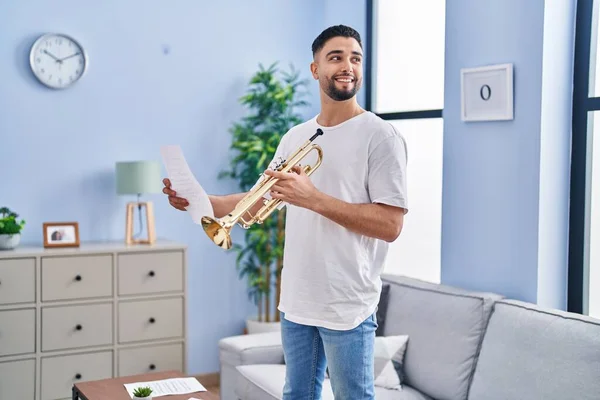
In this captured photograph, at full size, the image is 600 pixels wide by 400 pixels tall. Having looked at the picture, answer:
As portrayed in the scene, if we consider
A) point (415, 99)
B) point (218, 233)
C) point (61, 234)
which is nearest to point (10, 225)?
point (61, 234)

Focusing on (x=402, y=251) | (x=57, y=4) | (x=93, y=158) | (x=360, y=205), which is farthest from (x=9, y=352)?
(x=360, y=205)

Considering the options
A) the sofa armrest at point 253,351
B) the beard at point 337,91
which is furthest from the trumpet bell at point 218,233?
the sofa armrest at point 253,351

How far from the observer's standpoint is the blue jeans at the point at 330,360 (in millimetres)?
2168

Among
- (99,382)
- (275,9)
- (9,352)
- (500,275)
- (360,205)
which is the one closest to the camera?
(360,205)

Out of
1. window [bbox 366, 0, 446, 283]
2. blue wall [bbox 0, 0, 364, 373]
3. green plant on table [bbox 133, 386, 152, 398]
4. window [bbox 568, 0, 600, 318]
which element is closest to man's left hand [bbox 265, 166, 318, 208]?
green plant on table [bbox 133, 386, 152, 398]

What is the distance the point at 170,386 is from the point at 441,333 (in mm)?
1122

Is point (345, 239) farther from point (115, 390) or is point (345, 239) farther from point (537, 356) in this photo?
point (115, 390)

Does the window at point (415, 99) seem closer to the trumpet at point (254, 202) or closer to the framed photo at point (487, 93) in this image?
the framed photo at point (487, 93)

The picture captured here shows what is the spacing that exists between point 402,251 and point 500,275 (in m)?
1.02

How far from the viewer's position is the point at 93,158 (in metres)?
4.39

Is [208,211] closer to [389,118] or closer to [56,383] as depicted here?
[56,383]

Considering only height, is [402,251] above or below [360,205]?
below

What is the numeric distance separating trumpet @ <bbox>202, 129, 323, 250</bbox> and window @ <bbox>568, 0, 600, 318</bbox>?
150cm

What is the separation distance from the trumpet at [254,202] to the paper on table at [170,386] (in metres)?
0.99
